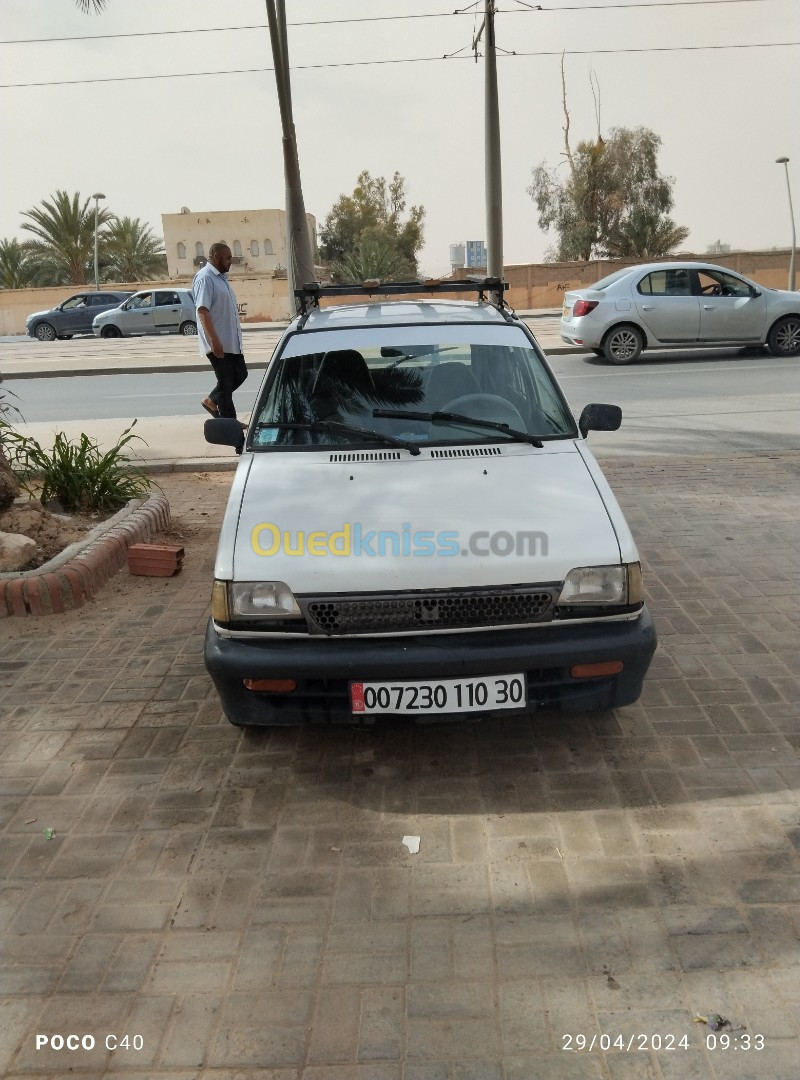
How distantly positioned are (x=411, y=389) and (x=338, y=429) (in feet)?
1.53

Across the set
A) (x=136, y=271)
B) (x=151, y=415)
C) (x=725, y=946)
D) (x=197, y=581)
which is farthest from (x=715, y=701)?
(x=136, y=271)

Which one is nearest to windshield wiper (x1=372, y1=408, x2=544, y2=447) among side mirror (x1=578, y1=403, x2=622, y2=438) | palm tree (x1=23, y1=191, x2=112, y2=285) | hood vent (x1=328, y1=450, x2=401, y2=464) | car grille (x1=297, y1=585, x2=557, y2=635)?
hood vent (x1=328, y1=450, x2=401, y2=464)

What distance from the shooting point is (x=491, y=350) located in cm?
446

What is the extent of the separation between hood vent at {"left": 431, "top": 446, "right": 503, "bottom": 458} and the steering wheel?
10.0 inches

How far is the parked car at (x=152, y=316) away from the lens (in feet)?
95.0

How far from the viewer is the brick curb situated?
5.08 metres

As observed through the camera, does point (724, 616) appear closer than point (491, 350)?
No

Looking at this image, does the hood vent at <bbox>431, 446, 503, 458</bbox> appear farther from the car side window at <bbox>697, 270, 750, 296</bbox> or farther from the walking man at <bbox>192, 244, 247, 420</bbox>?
the car side window at <bbox>697, 270, 750, 296</bbox>

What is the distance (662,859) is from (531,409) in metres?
2.13

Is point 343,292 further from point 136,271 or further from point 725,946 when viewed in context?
point 136,271

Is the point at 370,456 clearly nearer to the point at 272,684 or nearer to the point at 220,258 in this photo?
the point at 272,684

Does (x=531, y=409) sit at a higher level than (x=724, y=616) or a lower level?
higher

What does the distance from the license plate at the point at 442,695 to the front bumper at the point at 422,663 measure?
0.03 m
